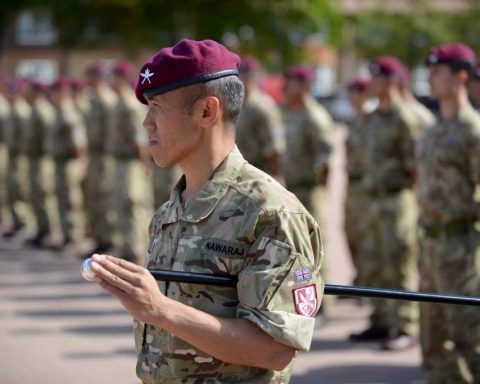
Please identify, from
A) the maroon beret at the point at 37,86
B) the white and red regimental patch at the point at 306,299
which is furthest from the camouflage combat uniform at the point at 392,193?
the maroon beret at the point at 37,86

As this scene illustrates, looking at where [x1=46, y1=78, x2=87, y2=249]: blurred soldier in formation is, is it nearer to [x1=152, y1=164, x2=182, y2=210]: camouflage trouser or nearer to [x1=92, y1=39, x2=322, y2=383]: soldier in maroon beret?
[x1=152, y1=164, x2=182, y2=210]: camouflage trouser

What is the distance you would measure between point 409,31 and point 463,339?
141 ft

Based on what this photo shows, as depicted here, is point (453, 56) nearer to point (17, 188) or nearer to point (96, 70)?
point (96, 70)

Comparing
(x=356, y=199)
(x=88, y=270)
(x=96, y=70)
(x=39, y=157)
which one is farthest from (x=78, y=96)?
(x=88, y=270)

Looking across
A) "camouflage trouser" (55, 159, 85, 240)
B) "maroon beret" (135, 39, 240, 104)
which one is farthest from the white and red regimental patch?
"camouflage trouser" (55, 159, 85, 240)

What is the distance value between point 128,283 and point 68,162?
1175 centimetres

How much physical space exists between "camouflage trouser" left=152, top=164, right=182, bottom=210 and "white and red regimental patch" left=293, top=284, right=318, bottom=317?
841 cm

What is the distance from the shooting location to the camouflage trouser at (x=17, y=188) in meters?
16.0

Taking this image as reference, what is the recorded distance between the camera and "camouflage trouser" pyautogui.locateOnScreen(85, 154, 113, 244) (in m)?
13.6

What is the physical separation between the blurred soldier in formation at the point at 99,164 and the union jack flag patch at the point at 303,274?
10.4 metres

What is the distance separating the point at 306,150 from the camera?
972 centimetres

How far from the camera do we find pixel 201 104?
3.11m

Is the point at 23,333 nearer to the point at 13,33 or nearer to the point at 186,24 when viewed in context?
the point at 186,24

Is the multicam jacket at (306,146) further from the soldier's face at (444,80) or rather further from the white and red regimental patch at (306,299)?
the white and red regimental patch at (306,299)
